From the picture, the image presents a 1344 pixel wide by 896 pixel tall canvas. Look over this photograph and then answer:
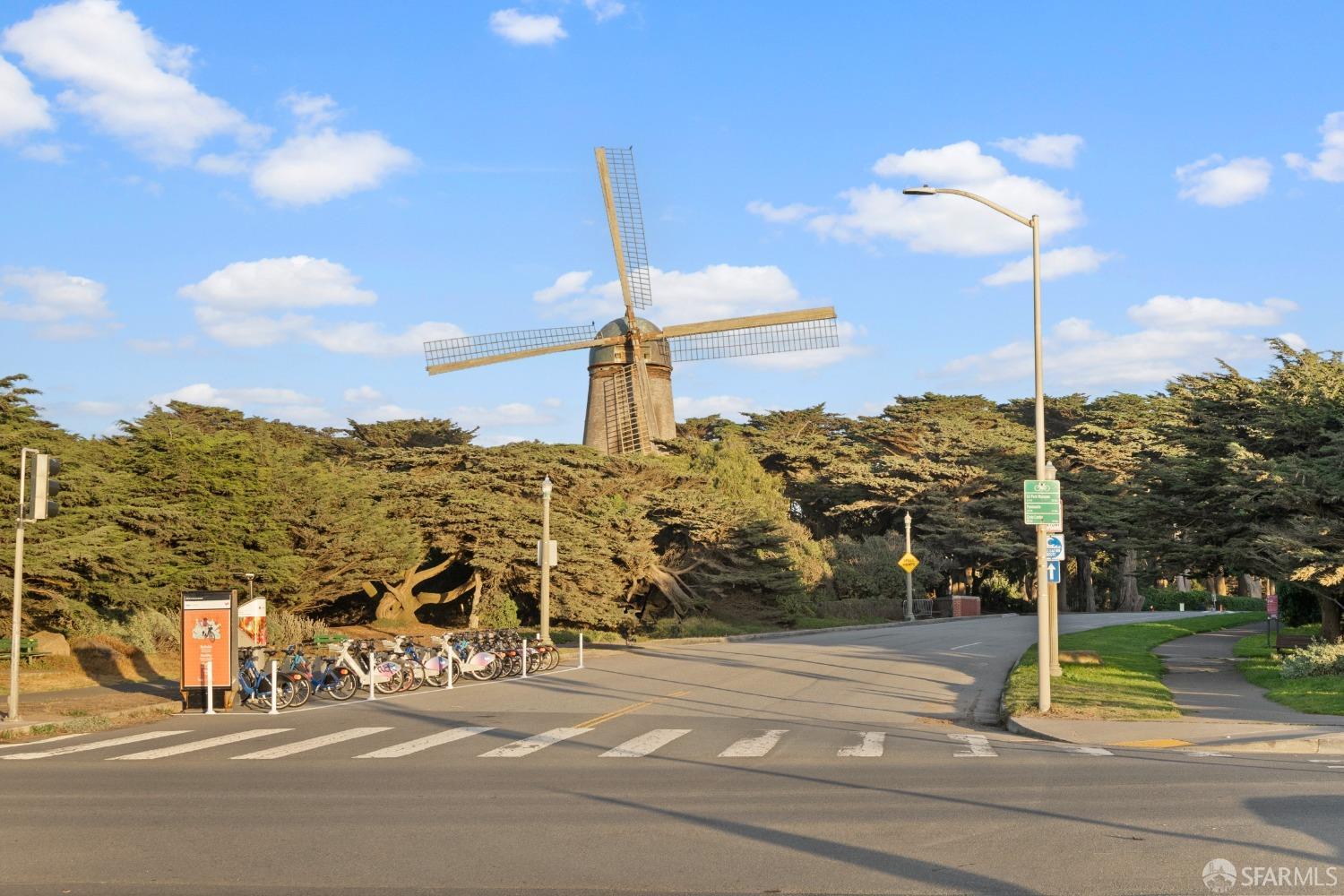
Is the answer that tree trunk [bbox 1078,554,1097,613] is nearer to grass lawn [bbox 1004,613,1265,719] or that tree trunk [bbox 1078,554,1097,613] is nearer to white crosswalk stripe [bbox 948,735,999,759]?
grass lawn [bbox 1004,613,1265,719]

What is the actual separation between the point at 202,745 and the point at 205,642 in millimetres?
5629


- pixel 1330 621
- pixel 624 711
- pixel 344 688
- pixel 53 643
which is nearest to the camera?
pixel 624 711

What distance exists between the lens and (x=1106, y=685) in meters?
24.6

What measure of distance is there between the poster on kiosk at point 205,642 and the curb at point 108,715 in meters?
0.38

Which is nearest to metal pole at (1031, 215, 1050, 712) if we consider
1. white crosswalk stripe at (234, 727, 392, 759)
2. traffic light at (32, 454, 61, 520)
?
white crosswalk stripe at (234, 727, 392, 759)

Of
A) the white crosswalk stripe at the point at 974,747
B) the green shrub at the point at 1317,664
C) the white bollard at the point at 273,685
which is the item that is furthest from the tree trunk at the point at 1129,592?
the white bollard at the point at 273,685

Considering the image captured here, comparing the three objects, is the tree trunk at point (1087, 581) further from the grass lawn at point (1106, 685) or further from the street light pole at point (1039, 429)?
the street light pole at point (1039, 429)

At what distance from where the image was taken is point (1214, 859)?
9172 mm

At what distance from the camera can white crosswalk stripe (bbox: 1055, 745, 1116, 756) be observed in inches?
627

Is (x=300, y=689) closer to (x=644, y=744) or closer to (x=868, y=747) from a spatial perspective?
(x=644, y=744)

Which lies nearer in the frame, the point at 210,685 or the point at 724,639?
the point at 210,685

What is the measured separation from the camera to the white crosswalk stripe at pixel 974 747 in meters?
15.8

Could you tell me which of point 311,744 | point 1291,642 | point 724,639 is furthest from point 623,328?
point 311,744

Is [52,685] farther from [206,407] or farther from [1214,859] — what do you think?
[206,407]
